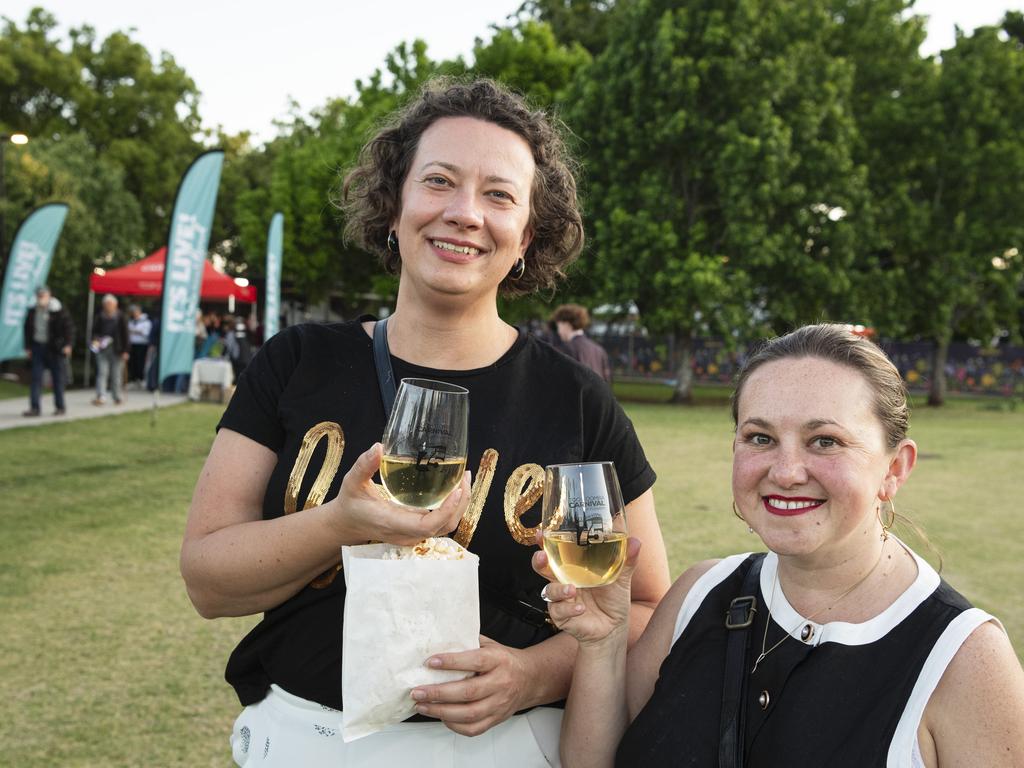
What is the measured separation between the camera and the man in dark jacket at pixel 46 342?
16766 millimetres

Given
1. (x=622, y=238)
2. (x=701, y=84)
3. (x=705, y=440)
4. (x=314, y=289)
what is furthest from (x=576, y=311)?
(x=314, y=289)

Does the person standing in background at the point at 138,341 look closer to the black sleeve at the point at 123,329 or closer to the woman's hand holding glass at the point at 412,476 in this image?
the black sleeve at the point at 123,329

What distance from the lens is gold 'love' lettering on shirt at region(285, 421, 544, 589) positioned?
1945mm

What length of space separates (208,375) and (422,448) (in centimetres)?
2151

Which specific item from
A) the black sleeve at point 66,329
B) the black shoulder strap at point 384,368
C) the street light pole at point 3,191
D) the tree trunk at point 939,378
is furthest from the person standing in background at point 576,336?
the tree trunk at point 939,378

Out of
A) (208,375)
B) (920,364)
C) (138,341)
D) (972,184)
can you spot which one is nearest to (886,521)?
(208,375)

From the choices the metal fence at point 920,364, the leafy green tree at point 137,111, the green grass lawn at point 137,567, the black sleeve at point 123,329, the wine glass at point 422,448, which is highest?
the leafy green tree at point 137,111

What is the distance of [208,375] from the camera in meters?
21.8

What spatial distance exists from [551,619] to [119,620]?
4799mm

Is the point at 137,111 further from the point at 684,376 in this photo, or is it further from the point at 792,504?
the point at 792,504

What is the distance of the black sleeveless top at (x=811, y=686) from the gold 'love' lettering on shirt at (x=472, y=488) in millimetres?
458

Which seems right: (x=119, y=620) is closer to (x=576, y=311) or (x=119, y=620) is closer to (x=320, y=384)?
(x=320, y=384)

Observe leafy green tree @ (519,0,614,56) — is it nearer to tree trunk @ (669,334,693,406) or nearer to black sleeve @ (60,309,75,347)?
tree trunk @ (669,334,693,406)

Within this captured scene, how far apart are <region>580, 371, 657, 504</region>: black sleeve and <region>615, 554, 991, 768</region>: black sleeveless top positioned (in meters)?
0.32
